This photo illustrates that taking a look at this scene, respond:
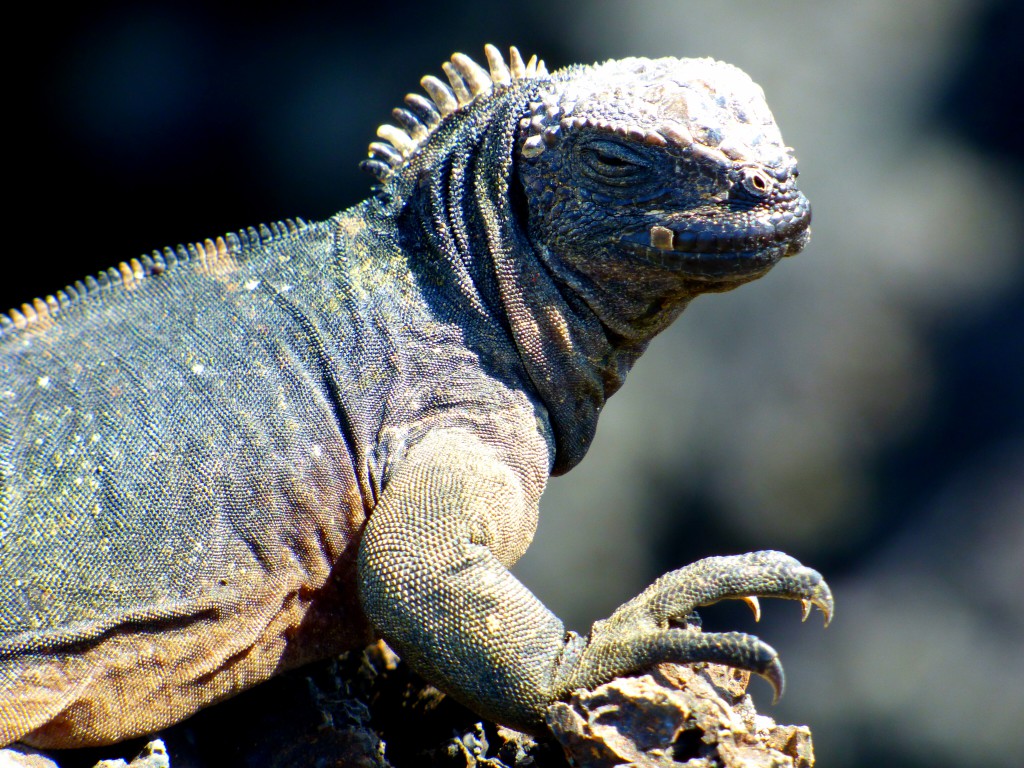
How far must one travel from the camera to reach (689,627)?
2287 mm

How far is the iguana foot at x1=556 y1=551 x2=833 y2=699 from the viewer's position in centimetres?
206

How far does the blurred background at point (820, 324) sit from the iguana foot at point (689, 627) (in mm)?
3797

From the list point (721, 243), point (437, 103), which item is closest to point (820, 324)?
point (437, 103)

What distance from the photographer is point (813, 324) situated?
5.95 m

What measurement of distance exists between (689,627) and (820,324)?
160 inches

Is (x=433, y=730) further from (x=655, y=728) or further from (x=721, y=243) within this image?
(x=721, y=243)

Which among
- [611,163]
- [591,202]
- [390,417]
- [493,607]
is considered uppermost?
[611,163]

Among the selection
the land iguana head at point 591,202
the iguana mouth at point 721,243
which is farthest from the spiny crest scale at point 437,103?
the iguana mouth at point 721,243

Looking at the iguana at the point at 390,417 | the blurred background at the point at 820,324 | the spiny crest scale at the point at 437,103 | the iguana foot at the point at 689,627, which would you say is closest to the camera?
the iguana foot at the point at 689,627

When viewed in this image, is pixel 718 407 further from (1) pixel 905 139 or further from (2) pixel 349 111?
(2) pixel 349 111

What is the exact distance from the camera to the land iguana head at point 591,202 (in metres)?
2.33

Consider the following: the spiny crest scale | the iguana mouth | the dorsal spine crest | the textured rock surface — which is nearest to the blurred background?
the spiny crest scale

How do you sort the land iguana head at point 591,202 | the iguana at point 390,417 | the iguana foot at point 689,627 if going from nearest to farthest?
the iguana foot at point 689,627 → the iguana at point 390,417 → the land iguana head at point 591,202

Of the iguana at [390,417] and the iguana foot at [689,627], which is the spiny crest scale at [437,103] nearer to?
the iguana at [390,417]
